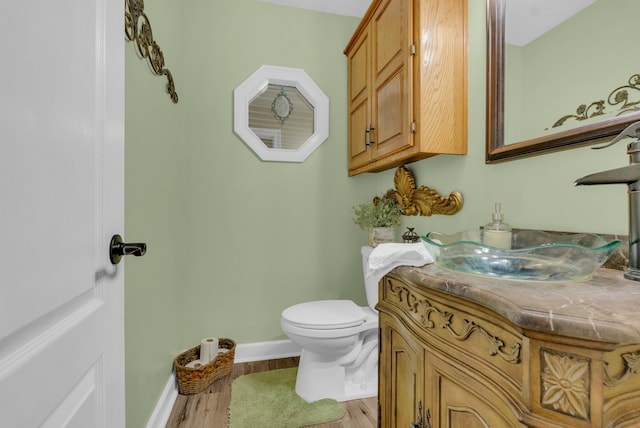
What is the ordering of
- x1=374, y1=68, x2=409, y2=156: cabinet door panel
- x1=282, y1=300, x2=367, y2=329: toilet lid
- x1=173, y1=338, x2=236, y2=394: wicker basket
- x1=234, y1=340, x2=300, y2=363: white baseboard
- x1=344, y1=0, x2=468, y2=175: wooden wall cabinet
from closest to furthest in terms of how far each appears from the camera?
x1=344, y1=0, x2=468, y2=175: wooden wall cabinet < x1=374, y1=68, x2=409, y2=156: cabinet door panel < x1=282, y1=300, x2=367, y2=329: toilet lid < x1=173, y1=338, x2=236, y2=394: wicker basket < x1=234, y1=340, x2=300, y2=363: white baseboard

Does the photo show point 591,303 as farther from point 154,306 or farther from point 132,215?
point 154,306

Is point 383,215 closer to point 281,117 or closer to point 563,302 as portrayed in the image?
point 281,117

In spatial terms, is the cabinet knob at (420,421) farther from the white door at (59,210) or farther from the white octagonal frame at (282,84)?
the white octagonal frame at (282,84)

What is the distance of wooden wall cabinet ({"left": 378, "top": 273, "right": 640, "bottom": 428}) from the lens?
0.43 meters

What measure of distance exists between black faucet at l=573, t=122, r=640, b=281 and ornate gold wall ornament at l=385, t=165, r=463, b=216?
0.72 metres

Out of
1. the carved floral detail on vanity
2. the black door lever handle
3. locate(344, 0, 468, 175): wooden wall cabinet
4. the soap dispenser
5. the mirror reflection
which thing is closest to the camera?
the carved floral detail on vanity

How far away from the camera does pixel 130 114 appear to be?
3.49ft

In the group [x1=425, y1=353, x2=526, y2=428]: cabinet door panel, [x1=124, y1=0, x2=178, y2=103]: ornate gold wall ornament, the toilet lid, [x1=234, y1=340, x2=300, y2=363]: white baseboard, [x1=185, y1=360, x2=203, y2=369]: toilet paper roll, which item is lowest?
[x1=234, y1=340, x2=300, y2=363]: white baseboard

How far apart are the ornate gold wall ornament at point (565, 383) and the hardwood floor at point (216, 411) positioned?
4.11 ft

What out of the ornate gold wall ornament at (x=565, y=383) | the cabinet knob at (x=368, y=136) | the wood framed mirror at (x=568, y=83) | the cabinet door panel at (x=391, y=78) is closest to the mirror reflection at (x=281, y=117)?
the cabinet knob at (x=368, y=136)

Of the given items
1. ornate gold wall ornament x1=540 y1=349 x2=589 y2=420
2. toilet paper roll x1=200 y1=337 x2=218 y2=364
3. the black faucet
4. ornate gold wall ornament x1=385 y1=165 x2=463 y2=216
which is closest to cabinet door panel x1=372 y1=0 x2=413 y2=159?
ornate gold wall ornament x1=385 y1=165 x2=463 y2=216

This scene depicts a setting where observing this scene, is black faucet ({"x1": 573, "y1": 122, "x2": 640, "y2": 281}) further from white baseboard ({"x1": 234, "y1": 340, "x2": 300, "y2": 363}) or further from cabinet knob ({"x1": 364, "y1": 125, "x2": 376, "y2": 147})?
white baseboard ({"x1": 234, "y1": 340, "x2": 300, "y2": 363})

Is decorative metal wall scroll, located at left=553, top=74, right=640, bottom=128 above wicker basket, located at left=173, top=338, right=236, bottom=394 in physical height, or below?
above

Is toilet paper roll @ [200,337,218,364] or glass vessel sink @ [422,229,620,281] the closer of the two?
glass vessel sink @ [422,229,620,281]
